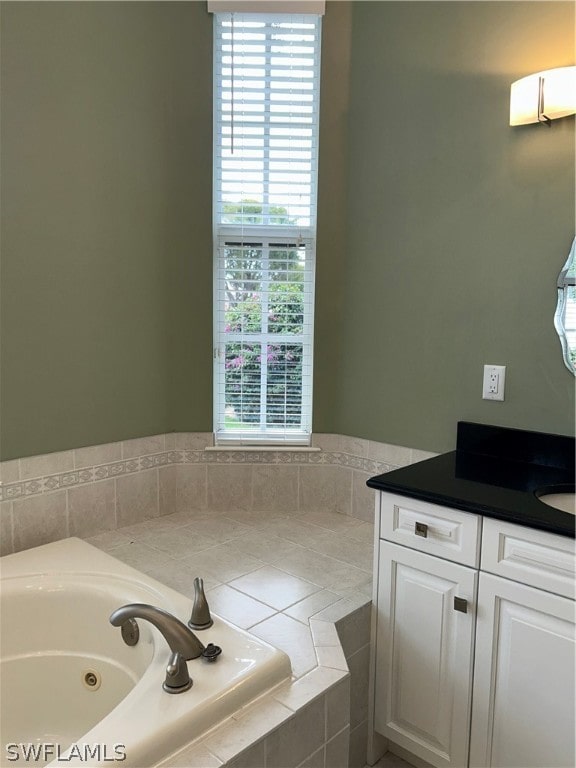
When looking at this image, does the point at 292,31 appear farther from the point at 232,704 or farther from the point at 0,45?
the point at 232,704

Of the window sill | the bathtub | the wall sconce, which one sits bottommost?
the bathtub

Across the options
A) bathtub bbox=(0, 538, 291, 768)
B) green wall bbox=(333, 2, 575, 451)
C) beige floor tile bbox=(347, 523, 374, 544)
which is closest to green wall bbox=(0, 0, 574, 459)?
green wall bbox=(333, 2, 575, 451)

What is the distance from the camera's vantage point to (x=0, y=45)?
6.45ft

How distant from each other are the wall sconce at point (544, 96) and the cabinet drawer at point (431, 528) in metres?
1.29

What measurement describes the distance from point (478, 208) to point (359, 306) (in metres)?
0.62

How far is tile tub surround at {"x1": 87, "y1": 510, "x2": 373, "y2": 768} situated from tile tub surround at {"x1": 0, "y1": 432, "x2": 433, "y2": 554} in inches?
2.5

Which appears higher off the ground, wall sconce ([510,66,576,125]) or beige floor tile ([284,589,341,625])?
wall sconce ([510,66,576,125])

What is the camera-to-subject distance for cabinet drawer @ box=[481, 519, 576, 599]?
4.53 ft

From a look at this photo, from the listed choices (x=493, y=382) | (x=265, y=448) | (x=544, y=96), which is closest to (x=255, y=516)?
(x=265, y=448)

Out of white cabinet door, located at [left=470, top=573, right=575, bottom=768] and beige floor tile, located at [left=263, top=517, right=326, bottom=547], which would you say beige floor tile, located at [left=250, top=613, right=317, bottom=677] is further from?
beige floor tile, located at [left=263, top=517, right=326, bottom=547]

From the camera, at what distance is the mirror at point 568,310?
1.88 metres

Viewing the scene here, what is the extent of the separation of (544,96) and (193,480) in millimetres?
1997

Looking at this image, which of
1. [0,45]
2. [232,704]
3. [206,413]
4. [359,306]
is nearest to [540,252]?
[359,306]

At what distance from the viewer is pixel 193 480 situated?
2.62 m
